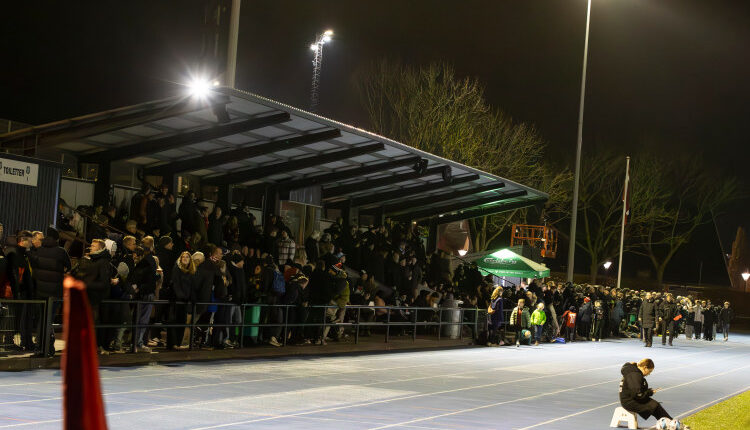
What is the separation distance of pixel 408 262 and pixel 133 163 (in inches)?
361

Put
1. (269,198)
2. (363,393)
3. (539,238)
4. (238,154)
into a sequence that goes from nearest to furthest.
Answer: (363,393), (238,154), (269,198), (539,238)

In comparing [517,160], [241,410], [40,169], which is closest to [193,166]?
[40,169]

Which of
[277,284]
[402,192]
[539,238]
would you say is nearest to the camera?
[277,284]

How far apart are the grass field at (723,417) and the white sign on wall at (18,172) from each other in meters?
11.2

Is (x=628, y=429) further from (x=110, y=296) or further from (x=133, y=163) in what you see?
(x=133, y=163)

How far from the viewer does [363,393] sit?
13.8 meters

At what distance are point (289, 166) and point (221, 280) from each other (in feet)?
24.8

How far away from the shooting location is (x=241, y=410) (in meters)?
11.3

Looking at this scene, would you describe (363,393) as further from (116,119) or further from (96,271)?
(116,119)

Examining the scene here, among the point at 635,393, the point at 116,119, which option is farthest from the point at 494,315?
the point at 635,393

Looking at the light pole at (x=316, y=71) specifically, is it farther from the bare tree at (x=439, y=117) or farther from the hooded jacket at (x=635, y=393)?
the hooded jacket at (x=635, y=393)

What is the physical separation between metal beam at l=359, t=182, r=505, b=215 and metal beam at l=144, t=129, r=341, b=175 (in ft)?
35.4

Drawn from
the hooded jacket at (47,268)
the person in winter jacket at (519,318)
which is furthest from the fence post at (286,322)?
the person in winter jacket at (519,318)

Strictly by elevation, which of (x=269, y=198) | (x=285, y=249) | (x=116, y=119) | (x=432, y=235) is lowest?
(x=285, y=249)
